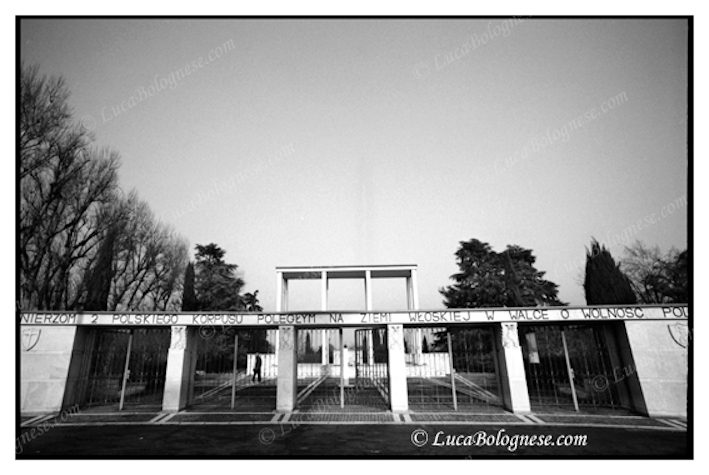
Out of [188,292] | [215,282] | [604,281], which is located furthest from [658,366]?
[215,282]

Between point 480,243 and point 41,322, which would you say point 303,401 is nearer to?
point 41,322

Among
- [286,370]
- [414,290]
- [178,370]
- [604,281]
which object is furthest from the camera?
[414,290]

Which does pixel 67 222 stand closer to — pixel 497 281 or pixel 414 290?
pixel 414 290

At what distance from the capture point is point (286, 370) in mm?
14008

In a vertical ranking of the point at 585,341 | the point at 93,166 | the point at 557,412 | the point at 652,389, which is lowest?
the point at 557,412

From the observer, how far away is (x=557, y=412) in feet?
42.9

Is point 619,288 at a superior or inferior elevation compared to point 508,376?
superior

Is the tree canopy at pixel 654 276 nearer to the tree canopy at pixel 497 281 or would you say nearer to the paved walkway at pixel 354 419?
the tree canopy at pixel 497 281

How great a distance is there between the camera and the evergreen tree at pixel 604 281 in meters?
25.5

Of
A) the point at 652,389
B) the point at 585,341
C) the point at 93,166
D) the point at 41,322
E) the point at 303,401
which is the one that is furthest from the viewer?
the point at 93,166

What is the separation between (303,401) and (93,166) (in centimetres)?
1580

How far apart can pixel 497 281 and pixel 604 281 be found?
926cm

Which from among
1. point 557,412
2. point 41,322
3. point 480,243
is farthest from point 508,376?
point 480,243

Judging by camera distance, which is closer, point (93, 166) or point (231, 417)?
point (231, 417)
